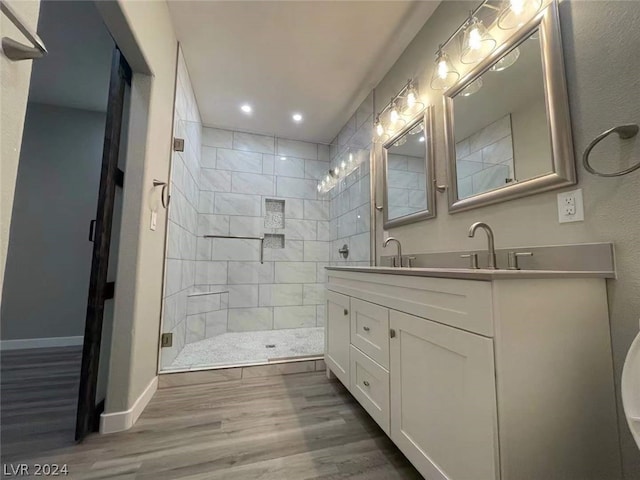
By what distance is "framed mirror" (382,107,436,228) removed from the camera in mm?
1772

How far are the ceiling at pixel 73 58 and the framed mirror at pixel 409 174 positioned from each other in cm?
235

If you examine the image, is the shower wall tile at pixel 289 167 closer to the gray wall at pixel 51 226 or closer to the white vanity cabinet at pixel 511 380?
the gray wall at pixel 51 226

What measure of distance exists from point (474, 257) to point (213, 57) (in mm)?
2449

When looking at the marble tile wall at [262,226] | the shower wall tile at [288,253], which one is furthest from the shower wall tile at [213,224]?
the shower wall tile at [288,253]

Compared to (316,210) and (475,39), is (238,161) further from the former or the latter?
(475,39)

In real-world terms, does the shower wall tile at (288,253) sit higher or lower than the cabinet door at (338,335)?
higher

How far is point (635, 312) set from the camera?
81 cm

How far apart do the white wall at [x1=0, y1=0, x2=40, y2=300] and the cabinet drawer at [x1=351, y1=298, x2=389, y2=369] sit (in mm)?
1237

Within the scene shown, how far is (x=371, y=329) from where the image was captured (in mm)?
1358

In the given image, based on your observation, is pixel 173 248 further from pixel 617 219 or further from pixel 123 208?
pixel 617 219

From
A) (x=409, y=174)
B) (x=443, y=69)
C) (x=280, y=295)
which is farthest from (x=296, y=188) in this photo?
(x=443, y=69)

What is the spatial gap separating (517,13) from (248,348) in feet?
9.62

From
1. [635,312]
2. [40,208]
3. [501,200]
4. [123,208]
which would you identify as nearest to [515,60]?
[501,200]

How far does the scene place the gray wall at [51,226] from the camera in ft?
8.93
